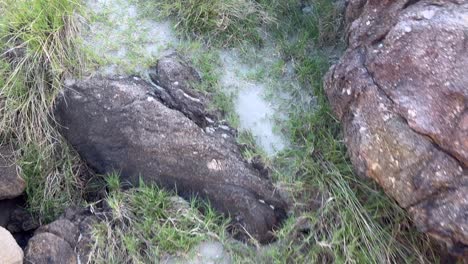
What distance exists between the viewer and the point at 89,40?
11.3 feet

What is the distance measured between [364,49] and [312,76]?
60 centimetres

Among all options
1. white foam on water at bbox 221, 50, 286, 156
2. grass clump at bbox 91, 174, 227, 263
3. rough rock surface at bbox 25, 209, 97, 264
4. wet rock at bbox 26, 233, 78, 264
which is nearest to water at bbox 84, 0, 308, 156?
white foam on water at bbox 221, 50, 286, 156

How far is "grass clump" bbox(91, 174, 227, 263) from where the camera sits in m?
2.83

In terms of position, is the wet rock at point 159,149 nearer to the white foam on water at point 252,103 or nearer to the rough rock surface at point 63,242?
the white foam on water at point 252,103

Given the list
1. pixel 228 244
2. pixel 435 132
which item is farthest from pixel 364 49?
pixel 228 244

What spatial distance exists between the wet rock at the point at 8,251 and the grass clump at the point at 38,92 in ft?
1.51

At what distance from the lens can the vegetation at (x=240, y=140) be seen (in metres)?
2.78

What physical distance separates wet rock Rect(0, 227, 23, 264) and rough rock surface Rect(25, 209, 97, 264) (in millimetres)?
87

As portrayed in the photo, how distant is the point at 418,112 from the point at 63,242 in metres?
1.72

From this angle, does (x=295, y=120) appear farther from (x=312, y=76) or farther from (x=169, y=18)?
(x=169, y=18)

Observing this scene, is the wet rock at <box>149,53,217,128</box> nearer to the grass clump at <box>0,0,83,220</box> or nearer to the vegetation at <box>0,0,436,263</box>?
the vegetation at <box>0,0,436,263</box>

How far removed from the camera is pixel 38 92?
125 inches

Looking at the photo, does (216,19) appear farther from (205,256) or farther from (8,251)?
(8,251)

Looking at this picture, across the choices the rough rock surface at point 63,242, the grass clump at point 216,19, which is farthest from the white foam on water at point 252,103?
the rough rock surface at point 63,242
